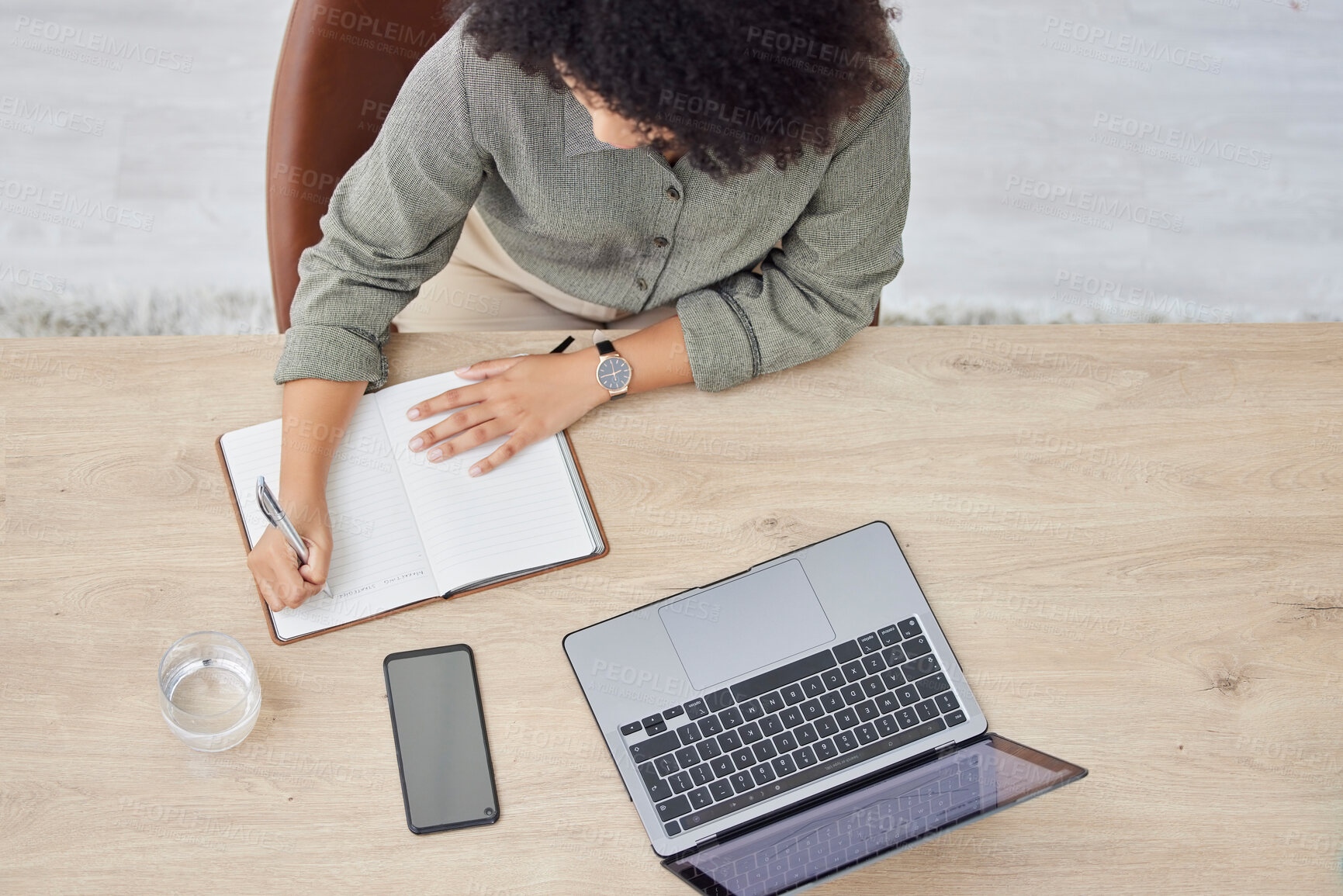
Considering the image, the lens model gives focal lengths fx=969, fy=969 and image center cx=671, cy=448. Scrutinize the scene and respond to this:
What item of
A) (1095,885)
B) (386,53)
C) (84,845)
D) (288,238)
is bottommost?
(84,845)

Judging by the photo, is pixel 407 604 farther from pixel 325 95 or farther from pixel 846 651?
pixel 325 95

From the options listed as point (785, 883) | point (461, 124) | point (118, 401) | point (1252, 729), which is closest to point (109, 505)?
point (118, 401)

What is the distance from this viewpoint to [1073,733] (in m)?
0.91

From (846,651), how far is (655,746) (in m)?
0.20

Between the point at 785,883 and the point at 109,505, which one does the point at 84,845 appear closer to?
the point at 109,505

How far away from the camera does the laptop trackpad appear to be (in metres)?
0.91

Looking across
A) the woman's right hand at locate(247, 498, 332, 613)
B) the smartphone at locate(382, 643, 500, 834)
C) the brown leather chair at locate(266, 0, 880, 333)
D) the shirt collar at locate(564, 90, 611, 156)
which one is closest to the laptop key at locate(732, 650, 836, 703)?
the smartphone at locate(382, 643, 500, 834)

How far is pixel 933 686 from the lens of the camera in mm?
915

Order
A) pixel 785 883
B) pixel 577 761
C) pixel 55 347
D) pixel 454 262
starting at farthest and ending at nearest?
pixel 454 262 < pixel 55 347 < pixel 577 761 < pixel 785 883

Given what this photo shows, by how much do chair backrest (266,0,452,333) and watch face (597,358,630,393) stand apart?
1.21ft

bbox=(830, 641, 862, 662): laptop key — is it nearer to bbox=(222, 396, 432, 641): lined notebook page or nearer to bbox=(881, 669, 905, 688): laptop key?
bbox=(881, 669, 905, 688): laptop key

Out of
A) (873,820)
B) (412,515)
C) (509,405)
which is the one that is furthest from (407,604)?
(873,820)

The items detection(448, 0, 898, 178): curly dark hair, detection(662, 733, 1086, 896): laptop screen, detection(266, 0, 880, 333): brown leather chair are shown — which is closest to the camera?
detection(448, 0, 898, 178): curly dark hair

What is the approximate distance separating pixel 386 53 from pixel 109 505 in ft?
1.79
